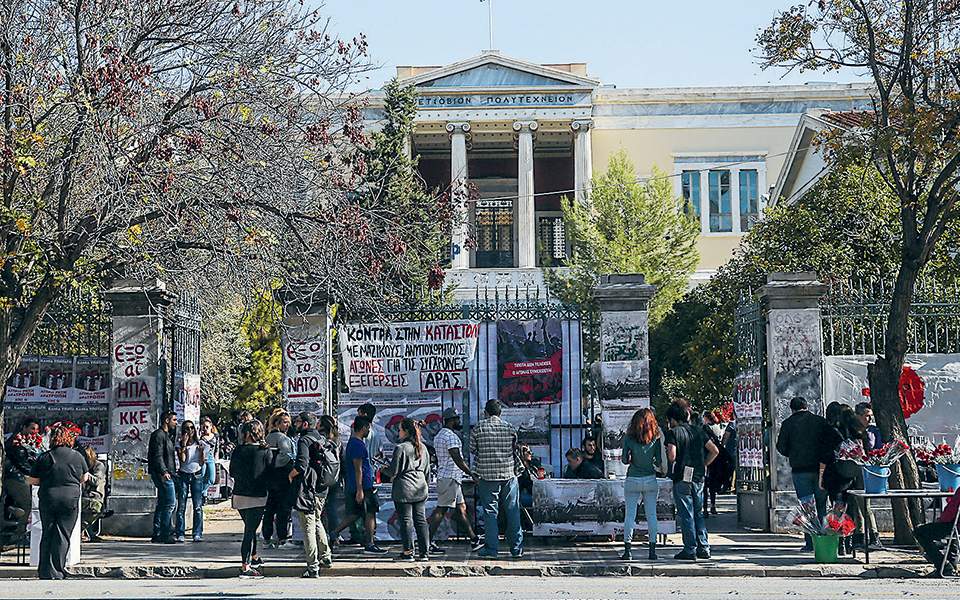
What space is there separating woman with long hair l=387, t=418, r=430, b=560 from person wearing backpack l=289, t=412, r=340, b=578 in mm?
768

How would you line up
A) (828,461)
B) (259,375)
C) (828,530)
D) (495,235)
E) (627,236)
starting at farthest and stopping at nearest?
(495,235), (627,236), (259,375), (828,461), (828,530)

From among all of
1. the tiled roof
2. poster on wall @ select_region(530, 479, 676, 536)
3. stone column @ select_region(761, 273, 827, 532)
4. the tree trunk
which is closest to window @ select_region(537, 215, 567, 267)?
the tiled roof

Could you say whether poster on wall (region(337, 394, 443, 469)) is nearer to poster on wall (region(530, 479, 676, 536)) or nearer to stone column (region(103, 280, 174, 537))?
poster on wall (region(530, 479, 676, 536))

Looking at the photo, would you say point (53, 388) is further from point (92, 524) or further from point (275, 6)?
point (275, 6)

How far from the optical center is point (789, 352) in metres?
16.8

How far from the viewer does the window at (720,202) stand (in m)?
59.6

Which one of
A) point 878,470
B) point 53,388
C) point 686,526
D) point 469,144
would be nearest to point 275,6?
point 53,388

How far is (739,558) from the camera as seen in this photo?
14.0 metres

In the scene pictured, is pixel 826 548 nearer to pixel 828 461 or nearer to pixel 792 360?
pixel 828 461

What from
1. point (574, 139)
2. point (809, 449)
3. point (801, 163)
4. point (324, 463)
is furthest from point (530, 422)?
point (574, 139)

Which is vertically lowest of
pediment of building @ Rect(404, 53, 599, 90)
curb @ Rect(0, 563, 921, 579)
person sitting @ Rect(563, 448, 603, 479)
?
curb @ Rect(0, 563, 921, 579)

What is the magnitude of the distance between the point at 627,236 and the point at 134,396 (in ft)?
102

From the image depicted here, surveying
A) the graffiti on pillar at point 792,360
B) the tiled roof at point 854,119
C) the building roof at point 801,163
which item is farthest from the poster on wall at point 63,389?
the building roof at point 801,163

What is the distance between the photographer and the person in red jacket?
40.8ft
